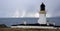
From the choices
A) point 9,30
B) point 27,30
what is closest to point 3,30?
point 9,30

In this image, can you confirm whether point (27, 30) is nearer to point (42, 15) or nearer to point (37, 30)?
point (37, 30)

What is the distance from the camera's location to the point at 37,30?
13648mm

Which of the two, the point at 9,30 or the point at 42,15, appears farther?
the point at 42,15

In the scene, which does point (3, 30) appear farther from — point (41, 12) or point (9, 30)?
point (41, 12)

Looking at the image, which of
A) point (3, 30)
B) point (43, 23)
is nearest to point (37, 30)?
point (3, 30)

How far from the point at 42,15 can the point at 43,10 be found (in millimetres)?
531

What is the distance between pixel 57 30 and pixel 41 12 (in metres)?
5.43

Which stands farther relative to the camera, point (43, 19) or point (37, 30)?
point (43, 19)

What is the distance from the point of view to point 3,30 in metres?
13.7

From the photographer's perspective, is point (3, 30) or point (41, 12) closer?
point (3, 30)

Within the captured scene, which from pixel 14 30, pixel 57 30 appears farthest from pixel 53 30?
pixel 14 30

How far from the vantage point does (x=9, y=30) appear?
13.6m

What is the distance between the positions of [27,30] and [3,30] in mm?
1603

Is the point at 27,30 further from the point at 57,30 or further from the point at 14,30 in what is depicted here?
the point at 57,30
